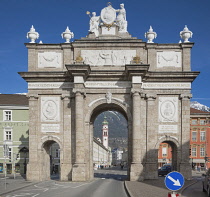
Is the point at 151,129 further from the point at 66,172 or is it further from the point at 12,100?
the point at 12,100

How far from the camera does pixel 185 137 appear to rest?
112 ft

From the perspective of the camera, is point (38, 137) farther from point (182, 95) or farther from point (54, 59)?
point (182, 95)

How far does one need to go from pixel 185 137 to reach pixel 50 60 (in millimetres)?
15784

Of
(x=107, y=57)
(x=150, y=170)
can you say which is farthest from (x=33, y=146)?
(x=150, y=170)

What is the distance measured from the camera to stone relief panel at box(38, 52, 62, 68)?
35.1 meters

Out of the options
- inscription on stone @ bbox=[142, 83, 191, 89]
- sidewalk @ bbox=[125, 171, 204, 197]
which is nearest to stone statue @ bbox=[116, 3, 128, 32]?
inscription on stone @ bbox=[142, 83, 191, 89]

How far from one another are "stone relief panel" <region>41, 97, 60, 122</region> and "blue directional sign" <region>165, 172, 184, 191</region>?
25.6m

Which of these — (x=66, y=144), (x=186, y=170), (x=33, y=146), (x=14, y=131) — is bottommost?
(x=186, y=170)

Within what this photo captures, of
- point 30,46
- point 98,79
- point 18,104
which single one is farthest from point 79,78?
point 18,104

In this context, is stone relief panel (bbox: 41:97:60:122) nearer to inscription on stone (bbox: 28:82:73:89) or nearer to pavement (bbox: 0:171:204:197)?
inscription on stone (bbox: 28:82:73:89)

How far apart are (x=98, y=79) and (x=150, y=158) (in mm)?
9448

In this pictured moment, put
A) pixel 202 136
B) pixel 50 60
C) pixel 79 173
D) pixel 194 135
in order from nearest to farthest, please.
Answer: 1. pixel 79 173
2. pixel 50 60
3. pixel 202 136
4. pixel 194 135

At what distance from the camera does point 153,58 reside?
34719 mm

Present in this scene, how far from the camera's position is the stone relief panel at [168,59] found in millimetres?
34875
